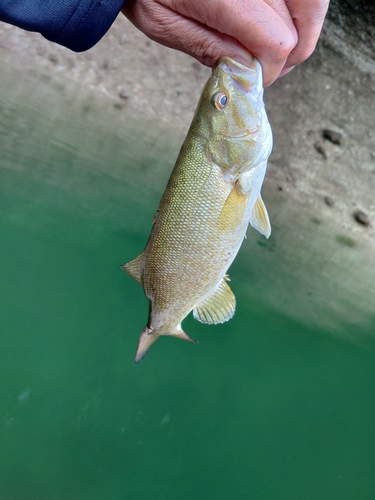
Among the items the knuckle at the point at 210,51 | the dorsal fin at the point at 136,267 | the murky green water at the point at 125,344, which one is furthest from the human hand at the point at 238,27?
the murky green water at the point at 125,344

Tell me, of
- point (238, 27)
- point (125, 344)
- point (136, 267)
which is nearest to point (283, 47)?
point (238, 27)

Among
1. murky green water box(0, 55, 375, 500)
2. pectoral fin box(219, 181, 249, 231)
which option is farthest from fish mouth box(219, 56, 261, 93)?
murky green water box(0, 55, 375, 500)

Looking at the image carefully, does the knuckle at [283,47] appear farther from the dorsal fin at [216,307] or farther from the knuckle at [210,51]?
the dorsal fin at [216,307]

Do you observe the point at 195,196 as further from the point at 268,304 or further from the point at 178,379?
the point at 268,304

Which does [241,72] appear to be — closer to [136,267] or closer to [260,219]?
[260,219]

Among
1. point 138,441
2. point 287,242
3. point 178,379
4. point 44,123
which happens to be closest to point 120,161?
point 44,123

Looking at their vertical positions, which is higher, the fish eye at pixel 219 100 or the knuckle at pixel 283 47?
the knuckle at pixel 283 47

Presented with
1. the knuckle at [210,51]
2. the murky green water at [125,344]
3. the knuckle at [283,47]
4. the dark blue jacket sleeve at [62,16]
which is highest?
the knuckle at [283,47]
